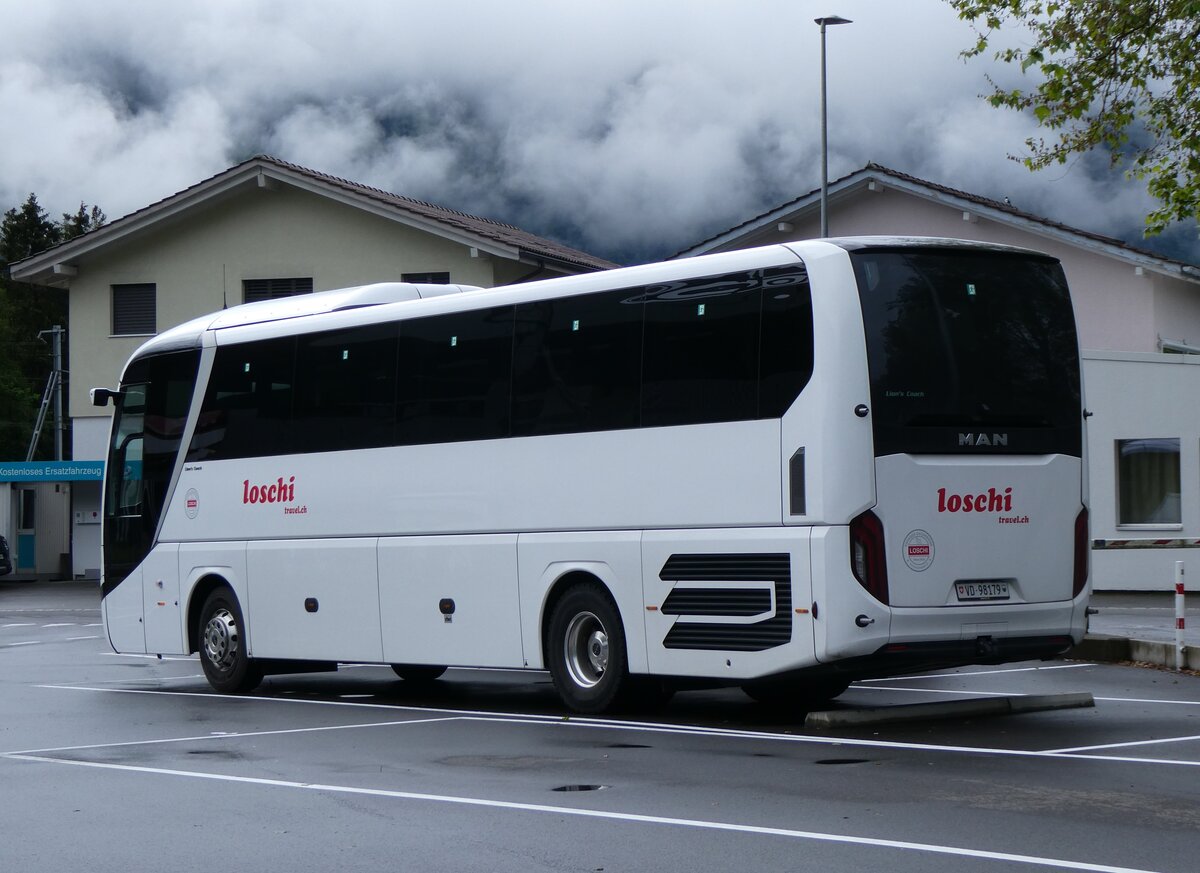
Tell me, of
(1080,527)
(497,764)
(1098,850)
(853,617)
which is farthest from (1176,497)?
(1098,850)

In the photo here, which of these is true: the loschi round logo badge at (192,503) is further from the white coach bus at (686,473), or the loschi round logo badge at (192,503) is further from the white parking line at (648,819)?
the white parking line at (648,819)

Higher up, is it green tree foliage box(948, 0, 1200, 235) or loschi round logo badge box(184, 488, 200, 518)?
green tree foliage box(948, 0, 1200, 235)

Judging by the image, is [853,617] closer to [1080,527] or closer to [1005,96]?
[1080,527]

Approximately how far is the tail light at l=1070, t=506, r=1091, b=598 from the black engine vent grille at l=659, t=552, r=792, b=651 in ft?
7.62

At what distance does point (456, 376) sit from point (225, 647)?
4342 millimetres

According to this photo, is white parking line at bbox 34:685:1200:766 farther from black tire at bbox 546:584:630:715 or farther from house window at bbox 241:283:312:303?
house window at bbox 241:283:312:303

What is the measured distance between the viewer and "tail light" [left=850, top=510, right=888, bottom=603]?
1178cm

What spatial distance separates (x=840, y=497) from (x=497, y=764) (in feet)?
9.58

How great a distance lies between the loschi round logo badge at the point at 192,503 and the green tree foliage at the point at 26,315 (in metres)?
81.4

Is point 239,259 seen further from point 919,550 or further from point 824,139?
point 919,550

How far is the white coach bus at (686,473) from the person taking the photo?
12.0m

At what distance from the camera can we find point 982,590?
12.3m

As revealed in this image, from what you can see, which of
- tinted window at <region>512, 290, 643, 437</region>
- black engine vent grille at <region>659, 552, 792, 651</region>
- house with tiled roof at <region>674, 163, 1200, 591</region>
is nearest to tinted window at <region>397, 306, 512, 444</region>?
tinted window at <region>512, 290, 643, 437</region>

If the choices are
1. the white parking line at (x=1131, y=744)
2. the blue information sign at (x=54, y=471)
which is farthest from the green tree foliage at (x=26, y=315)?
the white parking line at (x=1131, y=744)
